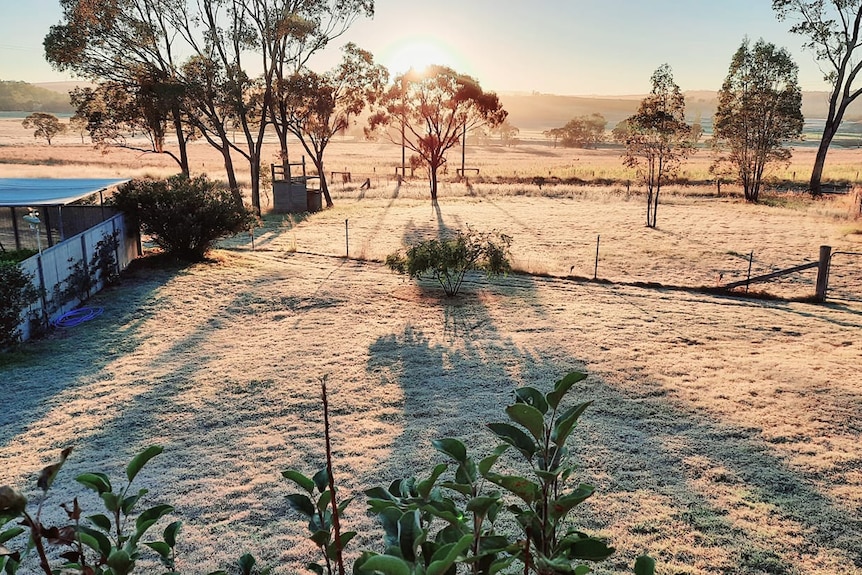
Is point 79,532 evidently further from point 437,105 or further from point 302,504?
point 437,105

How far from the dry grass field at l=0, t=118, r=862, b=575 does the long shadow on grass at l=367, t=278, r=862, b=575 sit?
0.08ft

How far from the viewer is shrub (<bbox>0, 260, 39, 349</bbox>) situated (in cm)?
920

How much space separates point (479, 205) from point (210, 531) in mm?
27680

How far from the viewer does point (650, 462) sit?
6.15 m

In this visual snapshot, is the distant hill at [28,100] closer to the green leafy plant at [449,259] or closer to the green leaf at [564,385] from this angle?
the green leafy plant at [449,259]

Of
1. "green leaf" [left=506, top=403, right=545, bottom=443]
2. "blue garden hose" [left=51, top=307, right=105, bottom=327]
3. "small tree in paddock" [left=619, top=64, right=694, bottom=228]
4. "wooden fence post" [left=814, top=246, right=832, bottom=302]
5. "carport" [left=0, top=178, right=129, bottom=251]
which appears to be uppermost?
"small tree in paddock" [left=619, top=64, right=694, bottom=228]

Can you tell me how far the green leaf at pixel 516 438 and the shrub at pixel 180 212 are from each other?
1540cm

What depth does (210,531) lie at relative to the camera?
4.97 meters

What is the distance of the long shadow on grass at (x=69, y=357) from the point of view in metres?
7.44

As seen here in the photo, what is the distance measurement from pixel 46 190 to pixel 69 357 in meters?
7.66

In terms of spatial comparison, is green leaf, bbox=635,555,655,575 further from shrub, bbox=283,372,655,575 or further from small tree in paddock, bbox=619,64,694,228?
small tree in paddock, bbox=619,64,694,228

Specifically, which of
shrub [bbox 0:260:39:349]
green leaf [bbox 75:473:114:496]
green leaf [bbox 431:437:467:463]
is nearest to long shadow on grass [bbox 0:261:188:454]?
shrub [bbox 0:260:39:349]

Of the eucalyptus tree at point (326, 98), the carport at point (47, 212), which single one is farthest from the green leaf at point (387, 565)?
the eucalyptus tree at point (326, 98)

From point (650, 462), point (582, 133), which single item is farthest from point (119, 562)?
point (582, 133)
